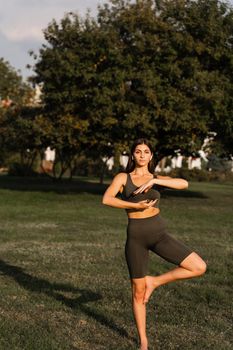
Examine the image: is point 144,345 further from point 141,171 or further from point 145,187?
point 141,171

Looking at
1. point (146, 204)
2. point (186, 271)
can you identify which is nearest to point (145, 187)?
point (146, 204)

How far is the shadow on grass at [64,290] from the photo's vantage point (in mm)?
7081

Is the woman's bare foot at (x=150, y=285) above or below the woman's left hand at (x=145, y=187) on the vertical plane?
below

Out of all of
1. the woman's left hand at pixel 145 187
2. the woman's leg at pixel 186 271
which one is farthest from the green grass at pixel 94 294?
the woman's left hand at pixel 145 187

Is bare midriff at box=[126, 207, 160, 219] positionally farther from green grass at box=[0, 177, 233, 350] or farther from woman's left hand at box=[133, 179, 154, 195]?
green grass at box=[0, 177, 233, 350]

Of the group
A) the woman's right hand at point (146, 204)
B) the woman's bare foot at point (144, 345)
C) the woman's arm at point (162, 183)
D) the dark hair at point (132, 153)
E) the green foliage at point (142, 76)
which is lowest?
the woman's bare foot at point (144, 345)

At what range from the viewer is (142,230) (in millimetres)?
5906

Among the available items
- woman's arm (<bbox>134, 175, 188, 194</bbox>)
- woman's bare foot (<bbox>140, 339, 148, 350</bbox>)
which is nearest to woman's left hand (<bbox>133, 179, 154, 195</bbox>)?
woman's arm (<bbox>134, 175, 188, 194</bbox>)

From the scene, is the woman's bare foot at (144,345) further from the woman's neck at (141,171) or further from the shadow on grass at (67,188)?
the shadow on grass at (67,188)

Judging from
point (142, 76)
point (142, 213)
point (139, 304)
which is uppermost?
point (142, 76)

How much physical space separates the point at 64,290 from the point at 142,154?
3.58m

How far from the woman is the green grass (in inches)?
27.4

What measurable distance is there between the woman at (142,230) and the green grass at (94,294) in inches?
27.4

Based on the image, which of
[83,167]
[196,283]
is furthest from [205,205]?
[83,167]
